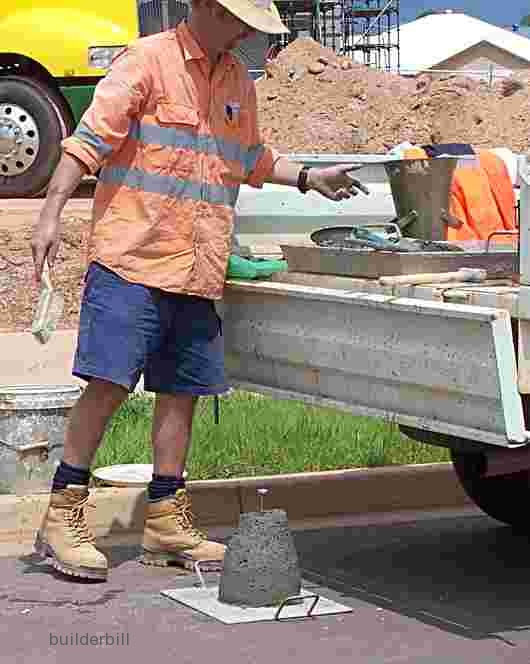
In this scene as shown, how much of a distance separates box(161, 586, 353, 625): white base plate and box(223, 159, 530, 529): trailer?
26.4 inches

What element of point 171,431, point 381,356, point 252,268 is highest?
point 252,268

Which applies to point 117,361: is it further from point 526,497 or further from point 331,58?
point 331,58

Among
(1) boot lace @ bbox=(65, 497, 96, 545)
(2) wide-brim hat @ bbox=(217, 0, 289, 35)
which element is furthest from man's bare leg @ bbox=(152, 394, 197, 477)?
(2) wide-brim hat @ bbox=(217, 0, 289, 35)

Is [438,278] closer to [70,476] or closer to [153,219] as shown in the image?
[153,219]

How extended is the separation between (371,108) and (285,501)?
19.6 meters

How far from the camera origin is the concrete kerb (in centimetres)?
689

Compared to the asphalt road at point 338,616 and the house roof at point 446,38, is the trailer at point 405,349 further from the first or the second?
the house roof at point 446,38

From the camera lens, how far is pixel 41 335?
6020 millimetres

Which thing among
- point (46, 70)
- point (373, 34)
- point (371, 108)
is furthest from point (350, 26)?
point (46, 70)

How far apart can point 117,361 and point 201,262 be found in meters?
0.45

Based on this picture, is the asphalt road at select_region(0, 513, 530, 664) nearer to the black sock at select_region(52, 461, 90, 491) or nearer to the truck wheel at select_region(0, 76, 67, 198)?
the black sock at select_region(52, 461, 90, 491)

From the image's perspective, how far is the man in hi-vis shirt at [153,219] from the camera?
5.94 m

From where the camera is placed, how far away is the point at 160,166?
5.98 m

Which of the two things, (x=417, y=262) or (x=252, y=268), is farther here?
(x=252, y=268)
